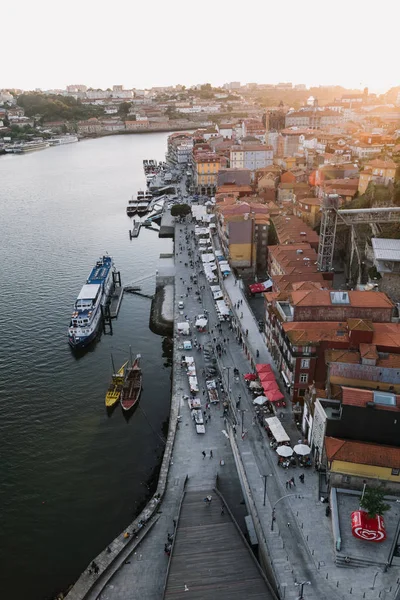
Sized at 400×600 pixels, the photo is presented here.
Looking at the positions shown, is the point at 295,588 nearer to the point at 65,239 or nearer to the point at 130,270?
the point at 130,270

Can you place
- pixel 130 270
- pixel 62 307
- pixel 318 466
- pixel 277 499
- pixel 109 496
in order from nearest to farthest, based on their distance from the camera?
pixel 277 499, pixel 318 466, pixel 109 496, pixel 62 307, pixel 130 270

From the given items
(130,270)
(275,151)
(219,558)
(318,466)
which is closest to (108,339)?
(130,270)

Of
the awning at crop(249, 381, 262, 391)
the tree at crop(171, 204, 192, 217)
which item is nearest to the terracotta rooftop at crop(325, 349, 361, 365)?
the awning at crop(249, 381, 262, 391)

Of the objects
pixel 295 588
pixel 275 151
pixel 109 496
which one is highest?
pixel 275 151

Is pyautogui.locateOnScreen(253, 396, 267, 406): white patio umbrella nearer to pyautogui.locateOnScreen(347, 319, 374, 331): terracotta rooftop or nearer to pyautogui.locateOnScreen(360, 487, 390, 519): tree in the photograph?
pyautogui.locateOnScreen(347, 319, 374, 331): terracotta rooftop

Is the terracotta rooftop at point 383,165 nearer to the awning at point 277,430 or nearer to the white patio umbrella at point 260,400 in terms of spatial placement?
the white patio umbrella at point 260,400

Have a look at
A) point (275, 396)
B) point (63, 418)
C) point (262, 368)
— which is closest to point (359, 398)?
point (275, 396)

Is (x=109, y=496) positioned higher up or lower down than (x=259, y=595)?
lower down
